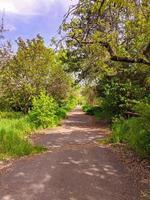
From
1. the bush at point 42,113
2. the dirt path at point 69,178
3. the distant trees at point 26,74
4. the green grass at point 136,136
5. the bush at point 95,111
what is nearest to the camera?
the dirt path at point 69,178

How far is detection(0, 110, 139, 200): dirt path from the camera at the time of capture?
8.15 meters

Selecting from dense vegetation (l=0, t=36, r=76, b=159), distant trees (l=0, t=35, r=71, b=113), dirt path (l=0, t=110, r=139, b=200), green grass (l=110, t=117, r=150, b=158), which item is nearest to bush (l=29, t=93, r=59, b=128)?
dense vegetation (l=0, t=36, r=76, b=159)

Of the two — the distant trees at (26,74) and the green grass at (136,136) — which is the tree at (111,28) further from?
the distant trees at (26,74)

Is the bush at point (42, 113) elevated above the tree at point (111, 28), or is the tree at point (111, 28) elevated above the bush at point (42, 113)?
the tree at point (111, 28)

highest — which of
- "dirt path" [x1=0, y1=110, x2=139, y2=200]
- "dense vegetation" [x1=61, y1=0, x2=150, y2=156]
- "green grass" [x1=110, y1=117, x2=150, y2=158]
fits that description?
"dense vegetation" [x1=61, y1=0, x2=150, y2=156]

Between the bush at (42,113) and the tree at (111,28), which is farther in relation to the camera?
the bush at (42,113)

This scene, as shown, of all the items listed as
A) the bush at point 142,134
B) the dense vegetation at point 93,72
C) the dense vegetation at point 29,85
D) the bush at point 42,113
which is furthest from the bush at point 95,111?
the bush at point 142,134

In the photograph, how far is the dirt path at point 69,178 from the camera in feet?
26.7

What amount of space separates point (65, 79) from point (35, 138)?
2082 centimetres

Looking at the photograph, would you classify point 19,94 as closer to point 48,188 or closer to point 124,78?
point 124,78

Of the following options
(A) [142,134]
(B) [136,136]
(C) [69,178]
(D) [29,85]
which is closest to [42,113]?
(D) [29,85]

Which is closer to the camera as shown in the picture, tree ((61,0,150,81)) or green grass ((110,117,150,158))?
tree ((61,0,150,81))

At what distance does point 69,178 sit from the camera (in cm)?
959

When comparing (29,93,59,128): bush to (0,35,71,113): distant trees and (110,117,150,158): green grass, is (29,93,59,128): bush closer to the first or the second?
(0,35,71,113): distant trees
